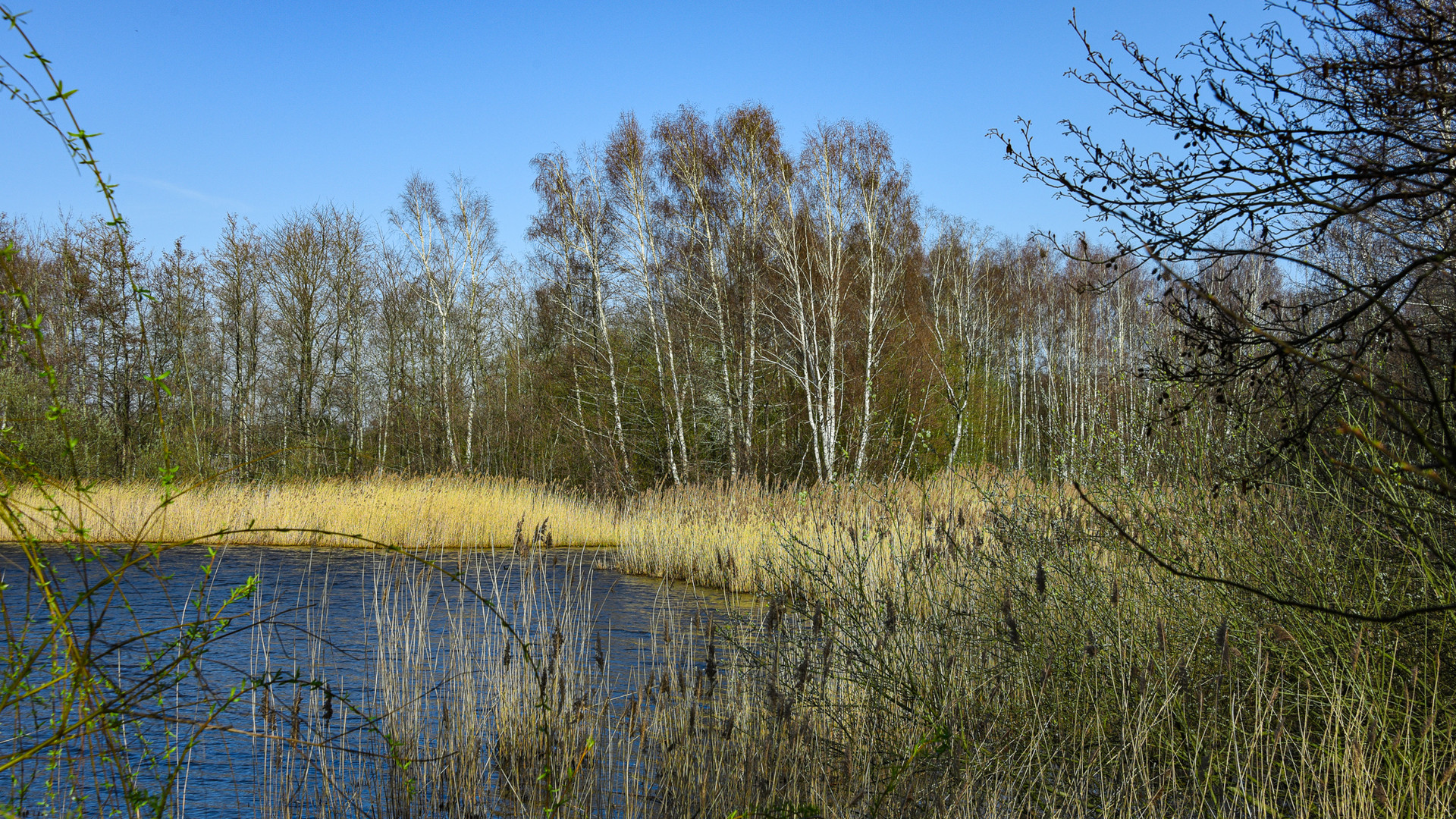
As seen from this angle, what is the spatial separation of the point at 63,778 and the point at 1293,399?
198 inches

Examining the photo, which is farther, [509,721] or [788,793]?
[509,721]

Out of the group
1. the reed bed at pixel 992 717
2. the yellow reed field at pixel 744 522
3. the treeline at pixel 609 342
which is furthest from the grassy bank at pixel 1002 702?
the treeline at pixel 609 342

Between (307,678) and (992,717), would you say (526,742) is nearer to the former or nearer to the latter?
(307,678)

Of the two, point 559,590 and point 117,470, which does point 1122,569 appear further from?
point 117,470

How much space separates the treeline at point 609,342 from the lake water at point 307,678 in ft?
22.3

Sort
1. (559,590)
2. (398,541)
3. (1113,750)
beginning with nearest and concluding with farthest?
1. (1113,750)
2. (559,590)
3. (398,541)

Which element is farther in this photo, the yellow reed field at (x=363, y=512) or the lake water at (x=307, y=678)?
the yellow reed field at (x=363, y=512)

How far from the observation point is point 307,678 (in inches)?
186

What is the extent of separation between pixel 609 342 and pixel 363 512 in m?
6.60

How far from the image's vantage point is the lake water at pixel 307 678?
2.47 metres

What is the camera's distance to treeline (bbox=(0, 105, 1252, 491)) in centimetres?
1747

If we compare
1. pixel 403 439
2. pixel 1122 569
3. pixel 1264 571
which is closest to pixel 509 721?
pixel 1122 569

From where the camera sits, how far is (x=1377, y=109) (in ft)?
9.46

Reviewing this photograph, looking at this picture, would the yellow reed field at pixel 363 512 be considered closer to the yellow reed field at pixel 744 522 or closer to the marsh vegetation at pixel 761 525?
the marsh vegetation at pixel 761 525
